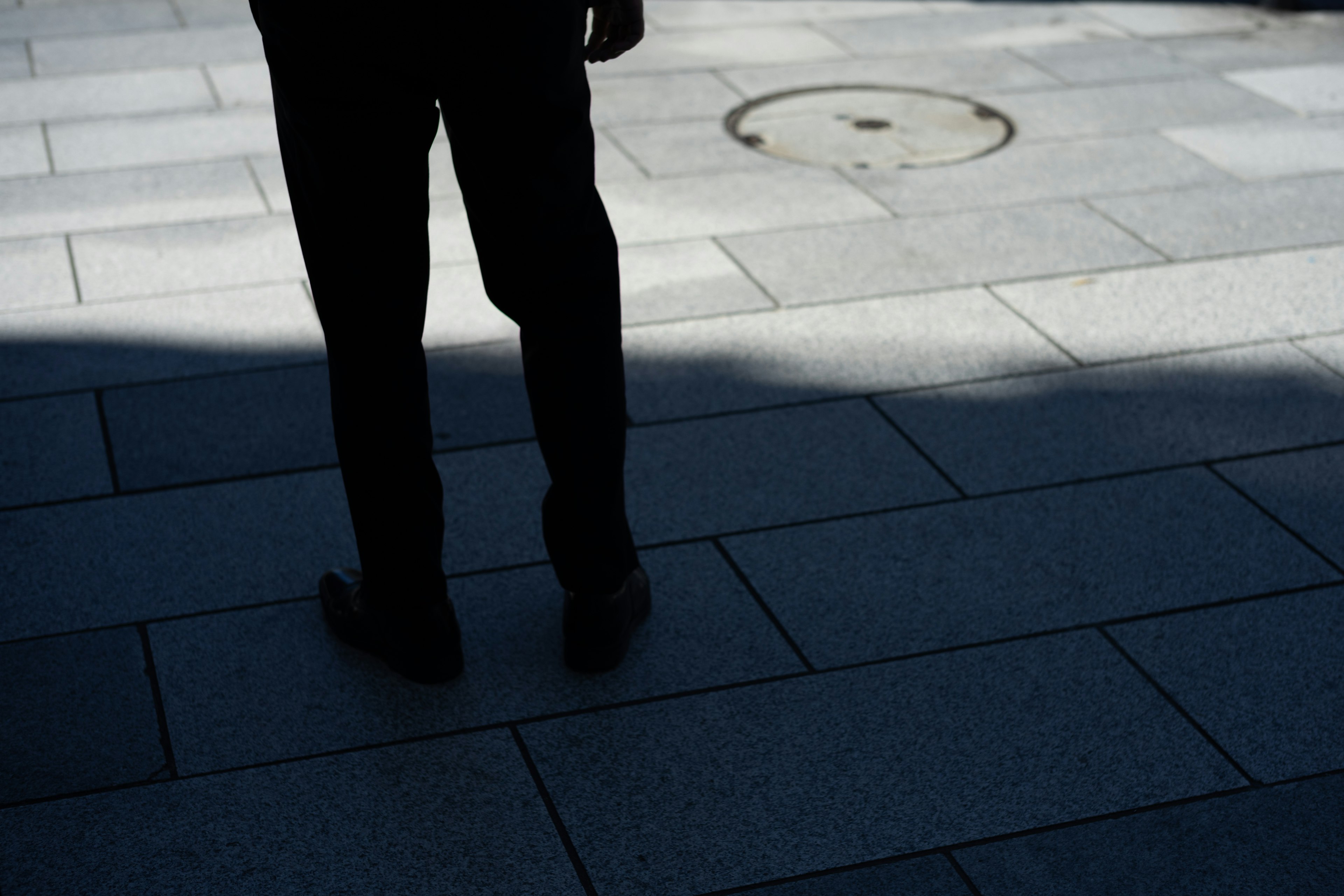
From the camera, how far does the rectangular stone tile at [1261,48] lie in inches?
253

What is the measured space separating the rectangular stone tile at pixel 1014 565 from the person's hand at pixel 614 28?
3.80 ft

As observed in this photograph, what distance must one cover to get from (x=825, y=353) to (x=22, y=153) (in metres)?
3.38

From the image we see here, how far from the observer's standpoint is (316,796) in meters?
2.43

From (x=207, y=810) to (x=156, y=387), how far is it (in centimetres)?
170

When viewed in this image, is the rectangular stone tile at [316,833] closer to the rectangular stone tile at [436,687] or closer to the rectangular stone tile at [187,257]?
the rectangular stone tile at [436,687]

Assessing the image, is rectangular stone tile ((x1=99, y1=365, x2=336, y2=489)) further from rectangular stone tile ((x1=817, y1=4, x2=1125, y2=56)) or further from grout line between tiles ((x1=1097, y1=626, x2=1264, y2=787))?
rectangular stone tile ((x1=817, y1=4, x2=1125, y2=56))

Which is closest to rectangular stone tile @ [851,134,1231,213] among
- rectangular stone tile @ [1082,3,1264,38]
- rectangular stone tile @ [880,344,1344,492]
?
rectangular stone tile @ [880,344,1344,492]

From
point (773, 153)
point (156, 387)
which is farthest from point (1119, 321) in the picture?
point (156, 387)

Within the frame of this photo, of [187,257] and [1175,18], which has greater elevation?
[1175,18]

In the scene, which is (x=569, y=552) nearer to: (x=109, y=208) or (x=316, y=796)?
(x=316, y=796)

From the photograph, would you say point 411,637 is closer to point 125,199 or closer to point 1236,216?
point 125,199

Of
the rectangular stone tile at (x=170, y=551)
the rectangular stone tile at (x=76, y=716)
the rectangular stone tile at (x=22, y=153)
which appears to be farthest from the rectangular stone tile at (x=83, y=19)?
the rectangular stone tile at (x=76, y=716)

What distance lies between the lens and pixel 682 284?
14.3 ft

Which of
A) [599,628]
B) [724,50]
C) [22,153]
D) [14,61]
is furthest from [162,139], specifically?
[599,628]
